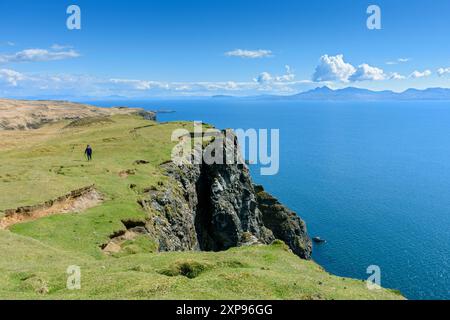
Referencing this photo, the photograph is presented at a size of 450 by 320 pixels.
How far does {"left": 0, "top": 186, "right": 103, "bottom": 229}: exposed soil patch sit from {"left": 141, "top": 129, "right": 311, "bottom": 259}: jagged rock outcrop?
7701 mm

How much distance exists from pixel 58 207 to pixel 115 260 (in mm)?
18615

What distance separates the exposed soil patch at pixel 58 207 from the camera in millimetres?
42062

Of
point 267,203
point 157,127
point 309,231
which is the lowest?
point 309,231

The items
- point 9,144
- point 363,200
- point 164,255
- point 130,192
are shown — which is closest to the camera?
point 164,255

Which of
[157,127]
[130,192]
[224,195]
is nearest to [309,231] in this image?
[224,195]

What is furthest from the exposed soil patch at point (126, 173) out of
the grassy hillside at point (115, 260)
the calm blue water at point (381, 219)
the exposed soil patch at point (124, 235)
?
the calm blue water at point (381, 219)

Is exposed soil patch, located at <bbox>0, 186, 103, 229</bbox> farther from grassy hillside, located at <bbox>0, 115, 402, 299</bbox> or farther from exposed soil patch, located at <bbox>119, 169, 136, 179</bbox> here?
exposed soil patch, located at <bbox>119, 169, 136, 179</bbox>

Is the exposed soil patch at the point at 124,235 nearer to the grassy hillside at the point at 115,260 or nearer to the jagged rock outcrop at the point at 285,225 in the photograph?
the grassy hillside at the point at 115,260

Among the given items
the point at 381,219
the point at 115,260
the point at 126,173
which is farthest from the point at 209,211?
the point at 381,219

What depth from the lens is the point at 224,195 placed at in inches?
3263

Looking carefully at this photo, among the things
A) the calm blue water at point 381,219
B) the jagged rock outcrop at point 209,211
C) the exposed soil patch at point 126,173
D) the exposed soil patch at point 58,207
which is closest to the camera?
the exposed soil patch at point 58,207

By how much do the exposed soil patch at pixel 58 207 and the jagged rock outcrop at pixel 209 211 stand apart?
7.70 m
